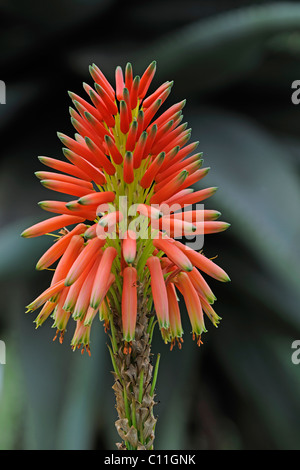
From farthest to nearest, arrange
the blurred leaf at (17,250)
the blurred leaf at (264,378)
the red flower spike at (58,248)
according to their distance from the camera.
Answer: the blurred leaf at (264,378), the blurred leaf at (17,250), the red flower spike at (58,248)

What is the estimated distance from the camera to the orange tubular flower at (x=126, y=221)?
57 cm

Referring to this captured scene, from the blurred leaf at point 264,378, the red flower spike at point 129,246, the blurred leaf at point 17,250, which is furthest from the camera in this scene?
the blurred leaf at point 264,378

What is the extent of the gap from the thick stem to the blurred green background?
625 mm

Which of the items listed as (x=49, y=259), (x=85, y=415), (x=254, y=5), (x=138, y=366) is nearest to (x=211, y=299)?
(x=138, y=366)

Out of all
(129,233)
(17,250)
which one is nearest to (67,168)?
(129,233)

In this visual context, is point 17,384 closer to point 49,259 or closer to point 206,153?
point 49,259

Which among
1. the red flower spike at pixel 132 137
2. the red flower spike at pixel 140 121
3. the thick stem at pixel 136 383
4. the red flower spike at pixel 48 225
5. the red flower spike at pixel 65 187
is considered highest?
the red flower spike at pixel 140 121

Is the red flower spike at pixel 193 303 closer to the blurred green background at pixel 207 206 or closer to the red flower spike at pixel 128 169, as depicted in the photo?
the red flower spike at pixel 128 169

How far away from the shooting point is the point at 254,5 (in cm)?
145

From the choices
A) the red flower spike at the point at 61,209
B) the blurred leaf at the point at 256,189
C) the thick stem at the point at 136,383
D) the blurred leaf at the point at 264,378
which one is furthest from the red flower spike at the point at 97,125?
the blurred leaf at the point at 264,378

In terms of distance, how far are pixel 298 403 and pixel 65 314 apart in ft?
3.31

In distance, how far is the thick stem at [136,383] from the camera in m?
0.60

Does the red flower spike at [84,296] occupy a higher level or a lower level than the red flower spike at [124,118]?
lower

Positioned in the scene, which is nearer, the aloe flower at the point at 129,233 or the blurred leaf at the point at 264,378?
the aloe flower at the point at 129,233
